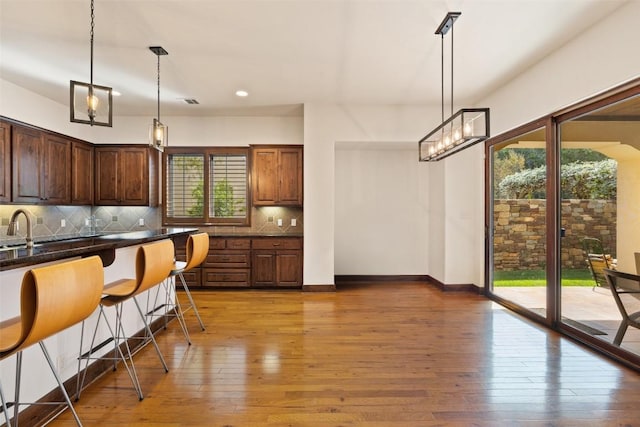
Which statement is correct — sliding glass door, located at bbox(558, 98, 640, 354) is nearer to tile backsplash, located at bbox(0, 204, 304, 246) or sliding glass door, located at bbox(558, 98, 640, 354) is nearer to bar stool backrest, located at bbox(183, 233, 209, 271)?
bar stool backrest, located at bbox(183, 233, 209, 271)

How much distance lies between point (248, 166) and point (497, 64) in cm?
393

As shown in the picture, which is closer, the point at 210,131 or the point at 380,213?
the point at 210,131

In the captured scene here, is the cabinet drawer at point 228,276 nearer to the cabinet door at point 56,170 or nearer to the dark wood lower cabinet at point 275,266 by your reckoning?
the dark wood lower cabinet at point 275,266

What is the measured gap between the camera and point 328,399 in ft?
7.57

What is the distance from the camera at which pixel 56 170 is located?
4.97m

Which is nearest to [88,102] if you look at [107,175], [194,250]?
[194,250]

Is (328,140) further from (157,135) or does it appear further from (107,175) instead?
(107,175)

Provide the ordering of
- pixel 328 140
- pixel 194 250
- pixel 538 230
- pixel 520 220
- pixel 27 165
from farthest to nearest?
pixel 328 140 < pixel 27 165 < pixel 520 220 < pixel 538 230 < pixel 194 250

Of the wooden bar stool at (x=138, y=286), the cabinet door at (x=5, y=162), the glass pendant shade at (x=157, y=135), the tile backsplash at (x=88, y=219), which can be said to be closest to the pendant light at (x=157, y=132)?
the glass pendant shade at (x=157, y=135)

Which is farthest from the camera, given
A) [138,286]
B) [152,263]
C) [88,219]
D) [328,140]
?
[88,219]

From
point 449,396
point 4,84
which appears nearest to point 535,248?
point 449,396

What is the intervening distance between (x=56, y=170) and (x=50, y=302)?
4545mm

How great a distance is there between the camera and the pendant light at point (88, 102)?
95.5 inches

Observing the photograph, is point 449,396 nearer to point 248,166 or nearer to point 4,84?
point 248,166
